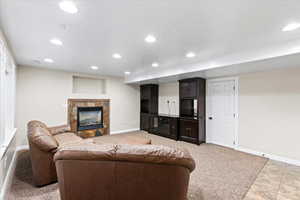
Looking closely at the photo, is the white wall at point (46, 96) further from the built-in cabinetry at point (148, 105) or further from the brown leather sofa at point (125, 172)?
the brown leather sofa at point (125, 172)

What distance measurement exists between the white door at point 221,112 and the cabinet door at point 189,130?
559 millimetres

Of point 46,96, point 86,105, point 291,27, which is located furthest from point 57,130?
point 291,27

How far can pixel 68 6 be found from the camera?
1627 millimetres

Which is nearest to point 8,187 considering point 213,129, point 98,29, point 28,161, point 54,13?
point 28,161

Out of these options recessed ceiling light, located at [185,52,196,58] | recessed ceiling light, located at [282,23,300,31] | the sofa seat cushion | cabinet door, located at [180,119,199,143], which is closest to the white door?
cabinet door, located at [180,119,199,143]

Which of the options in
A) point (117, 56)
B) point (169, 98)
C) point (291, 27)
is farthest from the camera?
point (169, 98)

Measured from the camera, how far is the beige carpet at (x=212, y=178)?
83.7 inches

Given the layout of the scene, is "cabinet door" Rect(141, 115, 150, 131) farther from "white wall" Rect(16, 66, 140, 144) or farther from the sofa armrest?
the sofa armrest

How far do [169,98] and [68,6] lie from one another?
16.1 ft

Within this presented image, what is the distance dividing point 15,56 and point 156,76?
3736mm

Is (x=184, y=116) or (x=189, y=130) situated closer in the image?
(x=189, y=130)

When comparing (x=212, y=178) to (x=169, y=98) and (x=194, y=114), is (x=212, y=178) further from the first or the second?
(x=169, y=98)

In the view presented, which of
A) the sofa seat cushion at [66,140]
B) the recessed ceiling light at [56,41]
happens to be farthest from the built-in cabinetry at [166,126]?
the recessed ceiling light at [56,41]

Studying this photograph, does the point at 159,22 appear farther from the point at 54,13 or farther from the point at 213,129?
the point at 213,129
